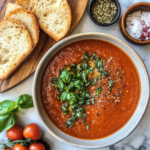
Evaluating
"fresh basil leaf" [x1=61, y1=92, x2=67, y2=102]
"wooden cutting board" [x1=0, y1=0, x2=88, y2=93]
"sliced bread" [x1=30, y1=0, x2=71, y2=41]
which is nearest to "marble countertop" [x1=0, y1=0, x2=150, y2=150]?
"wooden cutting board" [x1=0, y1=0, x2=88, y2=93]

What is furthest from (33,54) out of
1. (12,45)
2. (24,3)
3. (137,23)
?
(137,23)

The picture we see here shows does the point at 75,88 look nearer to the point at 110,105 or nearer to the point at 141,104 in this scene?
the point at 110,105

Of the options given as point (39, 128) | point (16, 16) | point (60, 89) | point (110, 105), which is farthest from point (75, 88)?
point (16, 16)

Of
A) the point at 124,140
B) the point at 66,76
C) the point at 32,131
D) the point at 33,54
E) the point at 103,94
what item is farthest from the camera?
the point at 124,140

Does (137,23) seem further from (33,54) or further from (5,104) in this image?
(5,104)

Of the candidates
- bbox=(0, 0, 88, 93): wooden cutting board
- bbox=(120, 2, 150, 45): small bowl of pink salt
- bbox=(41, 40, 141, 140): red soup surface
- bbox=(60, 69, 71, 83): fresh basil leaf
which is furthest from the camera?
bbox=(0, 0, 88, 93): wooden cutting board

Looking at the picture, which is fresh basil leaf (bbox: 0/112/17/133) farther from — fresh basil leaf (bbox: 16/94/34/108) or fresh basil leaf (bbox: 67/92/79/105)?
fresh basil leaf (bbox: 67/92/79/105)
